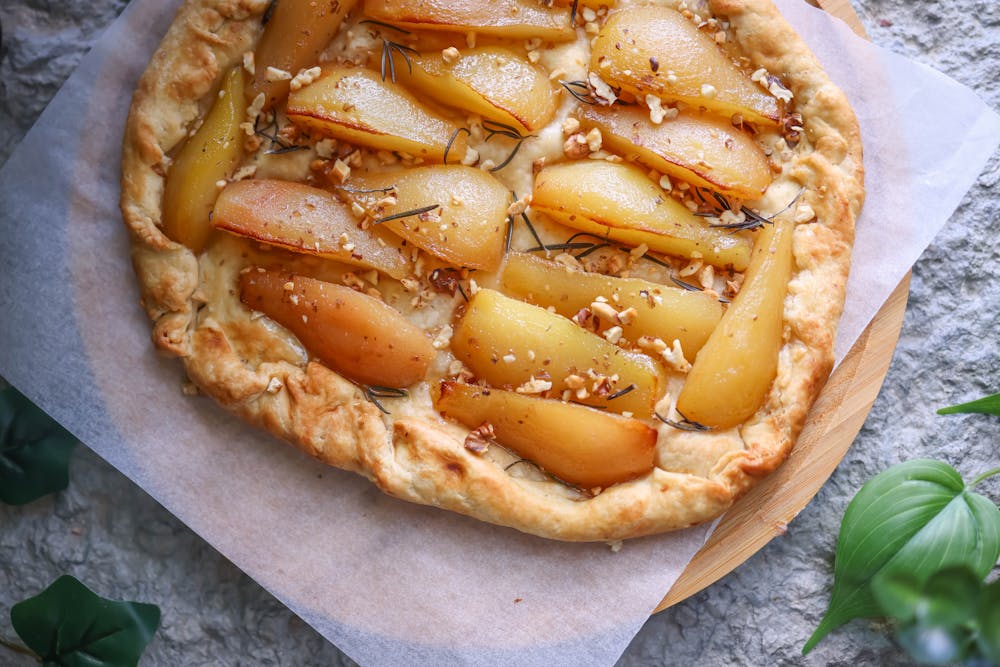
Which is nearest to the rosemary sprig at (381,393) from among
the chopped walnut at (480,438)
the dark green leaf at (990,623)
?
the chopped walnut at (480,438)

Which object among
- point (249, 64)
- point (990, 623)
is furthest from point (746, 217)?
point (249, 64)

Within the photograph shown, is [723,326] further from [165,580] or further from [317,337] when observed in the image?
[165,580]

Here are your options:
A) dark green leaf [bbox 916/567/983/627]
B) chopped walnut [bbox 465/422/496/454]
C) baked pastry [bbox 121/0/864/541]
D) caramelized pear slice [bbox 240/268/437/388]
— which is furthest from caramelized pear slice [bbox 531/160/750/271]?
dark green leaf [bbox 916/567/983/627]

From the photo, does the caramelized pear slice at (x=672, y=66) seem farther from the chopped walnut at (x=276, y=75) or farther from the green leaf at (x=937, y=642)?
the green leaf at (x=937, y=642)

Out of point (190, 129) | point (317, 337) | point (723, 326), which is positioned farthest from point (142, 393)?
point (723, 326)

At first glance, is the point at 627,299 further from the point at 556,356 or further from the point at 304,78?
the point at 304,78

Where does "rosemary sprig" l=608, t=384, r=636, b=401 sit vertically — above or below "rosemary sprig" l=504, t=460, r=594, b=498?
above

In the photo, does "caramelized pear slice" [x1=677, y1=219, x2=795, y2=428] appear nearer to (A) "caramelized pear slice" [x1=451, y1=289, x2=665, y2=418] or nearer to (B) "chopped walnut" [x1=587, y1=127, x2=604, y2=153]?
(A) "caramelized pear slice" [x1=451, y1=289, x2=665, y2=418]
